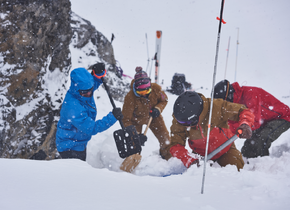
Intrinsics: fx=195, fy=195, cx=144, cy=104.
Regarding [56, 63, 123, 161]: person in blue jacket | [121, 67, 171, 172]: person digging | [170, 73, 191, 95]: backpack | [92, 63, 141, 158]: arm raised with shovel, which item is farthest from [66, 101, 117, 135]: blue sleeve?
[170, 73, 191, 95]: backpack

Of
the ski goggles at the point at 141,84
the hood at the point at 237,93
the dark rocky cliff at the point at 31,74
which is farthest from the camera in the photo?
the ski goggles at the point at 141,84

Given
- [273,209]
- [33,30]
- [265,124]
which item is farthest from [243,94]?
[33,30]

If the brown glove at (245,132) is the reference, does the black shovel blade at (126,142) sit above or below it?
below

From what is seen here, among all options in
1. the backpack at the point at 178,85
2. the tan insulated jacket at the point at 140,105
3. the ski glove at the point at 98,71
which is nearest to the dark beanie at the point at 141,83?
the tan insulated jacket at the point at 140,105

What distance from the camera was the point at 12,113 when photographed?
2877mm

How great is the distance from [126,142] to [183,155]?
801 mm

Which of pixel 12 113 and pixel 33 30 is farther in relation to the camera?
pixel 33 30

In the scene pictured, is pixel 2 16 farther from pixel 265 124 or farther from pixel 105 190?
pixel 265 124

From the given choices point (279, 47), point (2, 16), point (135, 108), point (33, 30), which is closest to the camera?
point (2, 16)

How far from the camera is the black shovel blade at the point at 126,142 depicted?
2.70 m

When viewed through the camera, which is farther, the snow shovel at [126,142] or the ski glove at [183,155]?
the snow shovel at [126,142]

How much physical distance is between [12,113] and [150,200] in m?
2.62

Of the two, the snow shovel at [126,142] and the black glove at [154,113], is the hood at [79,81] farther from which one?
the black glove at [154,113]

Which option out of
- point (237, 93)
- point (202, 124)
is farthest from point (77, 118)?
point (237, 93)
